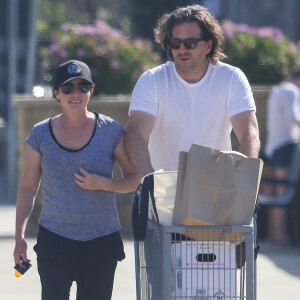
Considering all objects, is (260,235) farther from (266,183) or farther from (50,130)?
(50,130)

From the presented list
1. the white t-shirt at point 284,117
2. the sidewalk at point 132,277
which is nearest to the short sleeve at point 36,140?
the sidewalk at point 132,277

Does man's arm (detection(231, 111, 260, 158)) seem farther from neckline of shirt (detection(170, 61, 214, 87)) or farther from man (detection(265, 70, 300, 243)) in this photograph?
man (detection(265, 70, 300, 243))

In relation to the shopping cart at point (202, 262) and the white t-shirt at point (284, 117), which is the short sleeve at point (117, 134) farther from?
the white t-shirt at point (284, 117)

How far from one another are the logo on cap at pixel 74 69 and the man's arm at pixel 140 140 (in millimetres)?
319

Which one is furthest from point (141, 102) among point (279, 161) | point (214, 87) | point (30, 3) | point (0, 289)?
point (30, 3)

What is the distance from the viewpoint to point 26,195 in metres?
4.18

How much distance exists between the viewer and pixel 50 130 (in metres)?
4.11

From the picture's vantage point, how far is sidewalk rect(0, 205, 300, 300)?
6316 millimetres

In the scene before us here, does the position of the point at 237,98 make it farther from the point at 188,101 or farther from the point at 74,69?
the point at 74,69

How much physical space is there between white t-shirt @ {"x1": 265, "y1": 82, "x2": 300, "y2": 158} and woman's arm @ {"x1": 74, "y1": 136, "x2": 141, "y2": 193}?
4249 mm

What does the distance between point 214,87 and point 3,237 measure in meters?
4.94

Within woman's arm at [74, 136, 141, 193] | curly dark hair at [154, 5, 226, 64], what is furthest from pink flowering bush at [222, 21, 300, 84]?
woman's arm at [74, 136, 141, 193]

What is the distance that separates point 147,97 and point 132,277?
10.2 ft

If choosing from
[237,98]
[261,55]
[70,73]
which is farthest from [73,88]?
[261,55]
